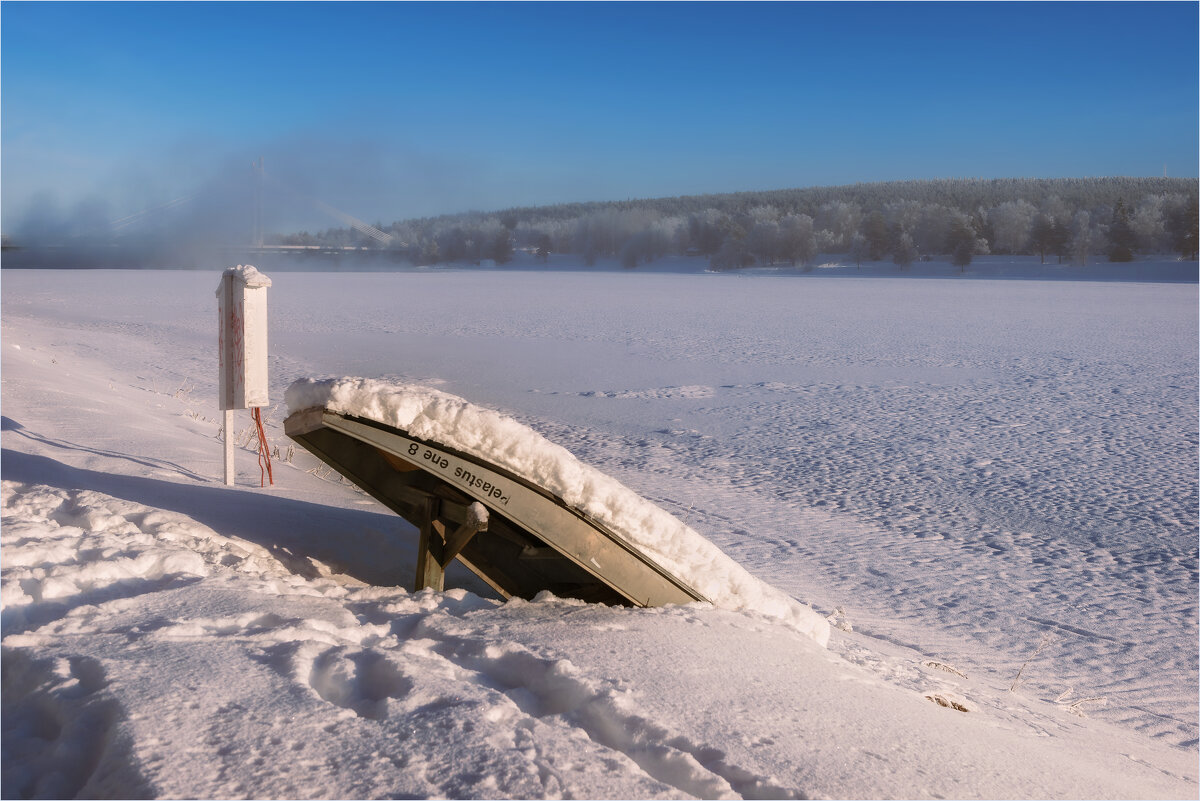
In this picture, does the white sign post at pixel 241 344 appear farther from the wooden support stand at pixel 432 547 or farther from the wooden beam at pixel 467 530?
the wooden beam at pixel 467 530

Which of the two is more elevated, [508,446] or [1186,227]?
[1186,227]

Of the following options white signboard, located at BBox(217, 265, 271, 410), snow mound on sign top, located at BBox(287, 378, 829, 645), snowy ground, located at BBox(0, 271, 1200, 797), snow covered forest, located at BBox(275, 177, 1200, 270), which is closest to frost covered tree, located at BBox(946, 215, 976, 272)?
snow covered forest, located at BBox(275, 177, 1200, 270)

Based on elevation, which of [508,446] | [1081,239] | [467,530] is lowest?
[467,530]

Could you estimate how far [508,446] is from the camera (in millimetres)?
3857

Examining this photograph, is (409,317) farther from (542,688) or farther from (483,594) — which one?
(542,688)

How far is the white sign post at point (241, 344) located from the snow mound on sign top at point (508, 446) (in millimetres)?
2504

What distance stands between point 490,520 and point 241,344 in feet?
9.98

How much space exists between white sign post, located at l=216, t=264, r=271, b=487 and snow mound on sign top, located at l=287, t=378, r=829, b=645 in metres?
2.50

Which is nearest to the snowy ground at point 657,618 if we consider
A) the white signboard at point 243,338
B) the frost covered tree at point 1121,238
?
the white signboard at point 243,338

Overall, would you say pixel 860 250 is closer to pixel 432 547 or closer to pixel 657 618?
pixel 432 547

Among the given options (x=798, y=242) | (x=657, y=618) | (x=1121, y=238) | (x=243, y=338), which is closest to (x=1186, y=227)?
(x=1121, y=238)

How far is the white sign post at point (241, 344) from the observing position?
628 cm

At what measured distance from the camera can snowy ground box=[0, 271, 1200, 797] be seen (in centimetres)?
256

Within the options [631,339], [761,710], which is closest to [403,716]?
[761,710]
